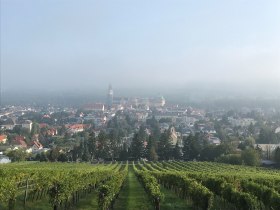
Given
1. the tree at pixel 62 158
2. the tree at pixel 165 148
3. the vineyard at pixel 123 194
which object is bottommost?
the tree at pixel 62 158

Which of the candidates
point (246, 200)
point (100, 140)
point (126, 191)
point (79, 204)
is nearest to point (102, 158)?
point (100, 140)

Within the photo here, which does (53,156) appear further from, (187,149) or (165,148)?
(187,149)

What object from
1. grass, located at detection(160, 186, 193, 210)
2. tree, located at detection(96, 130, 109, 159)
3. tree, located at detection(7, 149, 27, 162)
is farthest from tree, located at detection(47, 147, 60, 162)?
grass, located at detection(160, 186, 193, 210)

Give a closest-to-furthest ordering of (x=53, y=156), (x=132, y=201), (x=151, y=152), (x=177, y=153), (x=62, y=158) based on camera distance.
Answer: (x=132, y=201) → (x=53, y=156) → (x=62, y=158) → (x=151, y=152) → (x=177, y=153)

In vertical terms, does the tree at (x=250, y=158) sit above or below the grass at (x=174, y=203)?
below

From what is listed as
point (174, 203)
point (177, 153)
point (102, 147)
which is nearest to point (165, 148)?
point (177, 153)

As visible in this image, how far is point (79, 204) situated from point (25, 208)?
16.7 ft

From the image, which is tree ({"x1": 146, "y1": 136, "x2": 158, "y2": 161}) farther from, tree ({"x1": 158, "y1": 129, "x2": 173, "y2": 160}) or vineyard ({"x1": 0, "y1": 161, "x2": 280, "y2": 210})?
vineyard ({"x1": 0, "y1": 161, "x2": 280, "y2": 210})

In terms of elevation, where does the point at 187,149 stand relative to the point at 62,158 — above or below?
above

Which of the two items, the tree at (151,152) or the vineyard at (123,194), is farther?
the tree at (151,152)

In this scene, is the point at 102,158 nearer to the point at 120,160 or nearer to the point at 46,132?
the point at 120,160

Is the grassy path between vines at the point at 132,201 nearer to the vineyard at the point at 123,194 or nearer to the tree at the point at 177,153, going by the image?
the vineyard at the point at 123,194

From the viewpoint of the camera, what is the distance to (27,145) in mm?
161625

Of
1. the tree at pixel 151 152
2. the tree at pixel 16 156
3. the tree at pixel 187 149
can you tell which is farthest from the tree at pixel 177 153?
the tree at pixel 16 156
